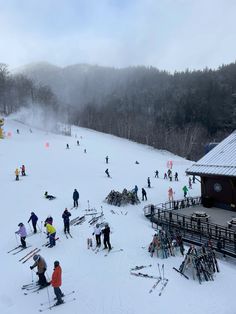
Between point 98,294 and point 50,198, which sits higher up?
point 50,198

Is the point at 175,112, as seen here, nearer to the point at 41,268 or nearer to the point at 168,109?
the point at 168,109

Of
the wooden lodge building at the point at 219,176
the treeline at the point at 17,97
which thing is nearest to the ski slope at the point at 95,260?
the wooden lodge building at the point at 219,176

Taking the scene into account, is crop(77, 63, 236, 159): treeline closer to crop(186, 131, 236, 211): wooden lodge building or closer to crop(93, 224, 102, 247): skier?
crop(186, 131, 236, 211): wooden lodge building

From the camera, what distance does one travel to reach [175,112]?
105062 millimetres

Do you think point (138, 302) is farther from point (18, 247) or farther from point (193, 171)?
point (193, 171)

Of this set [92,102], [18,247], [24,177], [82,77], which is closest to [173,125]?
[92,102]

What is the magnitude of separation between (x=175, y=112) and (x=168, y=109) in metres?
5.06

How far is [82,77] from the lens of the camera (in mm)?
191750

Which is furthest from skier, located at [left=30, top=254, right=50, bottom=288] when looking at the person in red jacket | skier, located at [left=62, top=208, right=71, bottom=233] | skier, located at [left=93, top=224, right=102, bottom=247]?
skier, located at [left=62, top=208, right=71, bottom=233]

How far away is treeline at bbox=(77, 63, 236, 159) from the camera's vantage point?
83500mm

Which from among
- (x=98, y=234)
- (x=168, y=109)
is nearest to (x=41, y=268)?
(x=98, y=234)

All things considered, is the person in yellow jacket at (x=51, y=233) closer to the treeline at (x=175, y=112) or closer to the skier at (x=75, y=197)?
the skier at (x=75, y=197)

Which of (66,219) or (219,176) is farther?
(219,176)

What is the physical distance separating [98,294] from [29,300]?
242 cm
